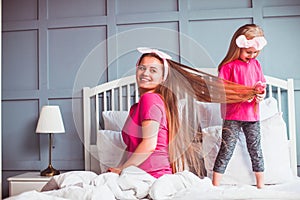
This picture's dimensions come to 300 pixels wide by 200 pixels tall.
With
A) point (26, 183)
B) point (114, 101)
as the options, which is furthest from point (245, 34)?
point (26, 183)

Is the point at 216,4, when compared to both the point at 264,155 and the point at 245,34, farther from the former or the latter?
the point at 264,155

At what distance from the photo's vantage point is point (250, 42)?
2221 millimetres

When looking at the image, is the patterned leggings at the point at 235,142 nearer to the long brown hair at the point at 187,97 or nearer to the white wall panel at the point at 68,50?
the long brown hair at the point at 187,97

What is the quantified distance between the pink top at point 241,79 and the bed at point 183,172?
0.55 ft

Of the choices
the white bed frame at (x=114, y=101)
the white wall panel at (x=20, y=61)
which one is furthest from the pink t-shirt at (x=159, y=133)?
the white wall panel at (x=20, y=61)

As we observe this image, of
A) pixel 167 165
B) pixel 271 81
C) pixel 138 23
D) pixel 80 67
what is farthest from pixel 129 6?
pixel 167 165

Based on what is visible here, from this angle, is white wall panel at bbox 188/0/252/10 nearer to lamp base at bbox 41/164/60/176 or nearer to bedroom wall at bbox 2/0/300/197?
bedroom wall at bbox 2/0/300/197

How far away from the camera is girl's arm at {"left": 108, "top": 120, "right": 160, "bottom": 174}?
6.82 feet

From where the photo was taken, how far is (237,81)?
7.24 feet

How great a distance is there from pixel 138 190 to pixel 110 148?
0.99 meters

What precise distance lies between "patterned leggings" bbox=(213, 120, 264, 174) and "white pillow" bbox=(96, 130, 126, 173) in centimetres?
60

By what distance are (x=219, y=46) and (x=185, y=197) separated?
1.68 metres

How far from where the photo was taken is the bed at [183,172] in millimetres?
1562

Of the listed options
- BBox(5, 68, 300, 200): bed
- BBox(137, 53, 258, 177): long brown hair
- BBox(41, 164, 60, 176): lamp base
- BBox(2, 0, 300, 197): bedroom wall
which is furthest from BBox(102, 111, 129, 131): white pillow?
BBox(137, 53, 258, 177): long brown hair
